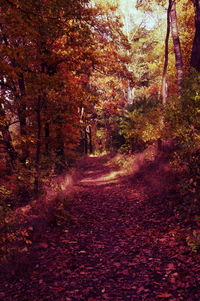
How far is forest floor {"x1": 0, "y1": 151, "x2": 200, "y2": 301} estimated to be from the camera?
12.5ft

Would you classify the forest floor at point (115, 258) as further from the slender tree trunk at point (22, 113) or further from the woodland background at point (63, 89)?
the slender tree trunk at point (22, 113)

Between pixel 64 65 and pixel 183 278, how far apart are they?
11563 millimetres

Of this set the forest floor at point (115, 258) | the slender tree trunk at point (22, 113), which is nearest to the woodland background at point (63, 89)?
the slender tree trunk at point (22, 113)

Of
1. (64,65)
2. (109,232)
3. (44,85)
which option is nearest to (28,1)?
(44,85)

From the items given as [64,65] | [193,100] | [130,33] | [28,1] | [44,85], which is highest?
[130,33]

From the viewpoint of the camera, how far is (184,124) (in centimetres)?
757

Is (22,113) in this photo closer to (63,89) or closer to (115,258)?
(63,89)

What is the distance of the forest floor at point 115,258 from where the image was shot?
150 inches

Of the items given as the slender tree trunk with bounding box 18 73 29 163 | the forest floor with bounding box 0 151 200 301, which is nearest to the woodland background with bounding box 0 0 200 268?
the slender tree trunk with bounding box 18 73 29 163

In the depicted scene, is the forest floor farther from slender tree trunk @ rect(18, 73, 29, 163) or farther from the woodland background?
slender tree trunk @ rect(18, 73, 29, 163)

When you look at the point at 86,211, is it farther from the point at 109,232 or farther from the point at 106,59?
the point at 106,59

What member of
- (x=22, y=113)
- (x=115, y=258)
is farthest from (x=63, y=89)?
(x=115, y=258)

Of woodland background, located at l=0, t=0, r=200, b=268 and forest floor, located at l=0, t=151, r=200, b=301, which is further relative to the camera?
woodland background, located at l=0, t=0, r=200, b=268

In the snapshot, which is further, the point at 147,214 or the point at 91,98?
the point at 91,98
